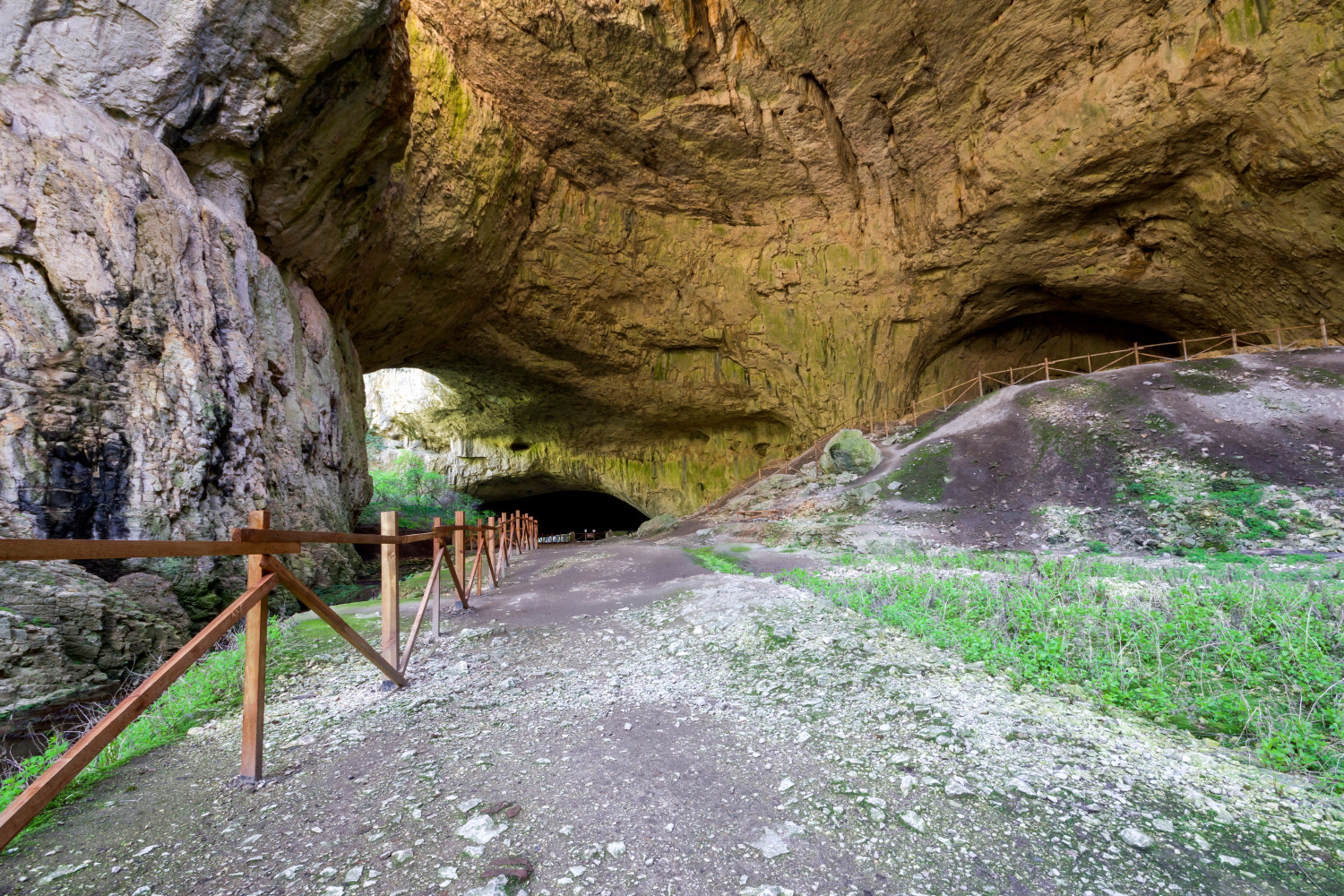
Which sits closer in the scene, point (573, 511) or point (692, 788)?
point (692, 788)

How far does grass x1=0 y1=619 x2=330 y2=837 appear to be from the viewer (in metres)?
2.70

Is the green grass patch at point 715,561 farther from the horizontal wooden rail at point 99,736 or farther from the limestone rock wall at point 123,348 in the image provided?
the horizontal wooden rail at point 99,736

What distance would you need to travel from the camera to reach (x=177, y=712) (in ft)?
11.9

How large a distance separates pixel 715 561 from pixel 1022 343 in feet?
58.9

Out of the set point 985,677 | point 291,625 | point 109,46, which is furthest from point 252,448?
point 985,677

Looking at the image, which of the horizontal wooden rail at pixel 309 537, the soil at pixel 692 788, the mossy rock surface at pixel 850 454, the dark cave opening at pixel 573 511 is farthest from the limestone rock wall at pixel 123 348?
the dark cave opening at pixel 573 511

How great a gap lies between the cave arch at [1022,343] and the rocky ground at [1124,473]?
5.95 m

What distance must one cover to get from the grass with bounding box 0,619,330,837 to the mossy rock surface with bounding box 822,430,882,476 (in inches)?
534

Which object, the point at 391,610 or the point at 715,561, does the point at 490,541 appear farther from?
the point at 391,610

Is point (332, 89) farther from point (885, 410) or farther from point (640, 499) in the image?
point (640, 499)

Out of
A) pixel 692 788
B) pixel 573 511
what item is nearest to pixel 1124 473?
pixel 692 788

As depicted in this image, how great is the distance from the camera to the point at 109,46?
749 centimetres

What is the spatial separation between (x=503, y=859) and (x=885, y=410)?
2051 centimetres

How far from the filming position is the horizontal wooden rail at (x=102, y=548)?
5.59 ft
